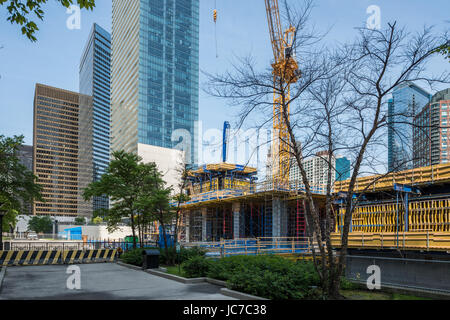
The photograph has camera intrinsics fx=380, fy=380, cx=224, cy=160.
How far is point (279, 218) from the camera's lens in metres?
41.0

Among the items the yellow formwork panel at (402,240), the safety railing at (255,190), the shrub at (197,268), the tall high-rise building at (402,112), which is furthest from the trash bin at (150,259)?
the safety railing at (255,190)

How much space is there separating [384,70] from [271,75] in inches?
140

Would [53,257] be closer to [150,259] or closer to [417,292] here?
[150,259]

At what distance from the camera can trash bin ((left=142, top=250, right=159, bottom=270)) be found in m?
21.3

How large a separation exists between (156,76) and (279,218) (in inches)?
4721

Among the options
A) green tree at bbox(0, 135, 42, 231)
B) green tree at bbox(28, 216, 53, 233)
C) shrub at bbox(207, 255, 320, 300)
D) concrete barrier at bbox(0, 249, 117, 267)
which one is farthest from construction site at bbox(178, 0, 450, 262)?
green tree at bbox(28, 216, 53, 233)

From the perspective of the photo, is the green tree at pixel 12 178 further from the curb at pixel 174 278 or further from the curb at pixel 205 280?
the curb at pixel 174 278

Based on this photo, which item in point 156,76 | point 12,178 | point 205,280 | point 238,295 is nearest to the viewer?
point 238,295

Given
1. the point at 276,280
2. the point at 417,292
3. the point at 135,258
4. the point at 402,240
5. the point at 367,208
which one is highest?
the point at 367,208

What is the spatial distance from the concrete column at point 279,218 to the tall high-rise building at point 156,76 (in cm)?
9529

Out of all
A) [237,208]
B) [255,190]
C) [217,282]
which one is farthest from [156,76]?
[217,282]

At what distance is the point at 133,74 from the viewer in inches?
5846

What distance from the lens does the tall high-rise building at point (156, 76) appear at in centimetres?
14488
